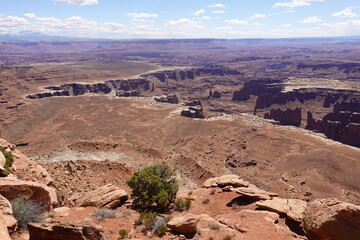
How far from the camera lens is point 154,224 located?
13289 mm

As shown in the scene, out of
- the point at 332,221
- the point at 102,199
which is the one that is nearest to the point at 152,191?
the point at 102,199

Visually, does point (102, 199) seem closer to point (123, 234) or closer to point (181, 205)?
point (181, 205)

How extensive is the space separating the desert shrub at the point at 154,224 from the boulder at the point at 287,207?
6.23 metres

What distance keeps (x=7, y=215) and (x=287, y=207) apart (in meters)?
13.4

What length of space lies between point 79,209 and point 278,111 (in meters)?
79.7

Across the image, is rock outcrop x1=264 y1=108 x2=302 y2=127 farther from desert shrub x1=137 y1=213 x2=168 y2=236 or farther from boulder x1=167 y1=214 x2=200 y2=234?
desert shrub x1=137 y1=213 x2=168 y2=236

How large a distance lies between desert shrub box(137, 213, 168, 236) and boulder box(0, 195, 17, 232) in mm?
5382

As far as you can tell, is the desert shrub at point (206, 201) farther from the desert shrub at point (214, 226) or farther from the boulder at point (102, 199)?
the boulder at point (102, 199)

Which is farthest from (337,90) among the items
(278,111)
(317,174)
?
(317,174)

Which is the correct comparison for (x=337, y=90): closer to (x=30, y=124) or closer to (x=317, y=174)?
(x=317, y=174)

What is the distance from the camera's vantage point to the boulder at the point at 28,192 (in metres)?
13.0

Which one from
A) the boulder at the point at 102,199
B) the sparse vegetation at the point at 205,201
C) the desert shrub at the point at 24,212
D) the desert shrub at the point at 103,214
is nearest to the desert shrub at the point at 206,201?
the sparse vegetation at the point at 205,201

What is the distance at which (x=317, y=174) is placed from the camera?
42.0 metres

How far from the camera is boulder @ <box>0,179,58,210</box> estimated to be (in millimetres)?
12977
